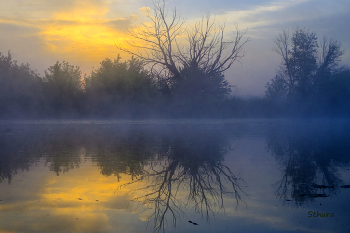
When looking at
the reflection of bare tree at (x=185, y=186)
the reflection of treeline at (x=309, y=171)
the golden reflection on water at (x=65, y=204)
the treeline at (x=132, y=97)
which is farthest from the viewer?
the treeline at (x=132, y=97)

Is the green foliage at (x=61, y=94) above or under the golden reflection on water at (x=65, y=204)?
above

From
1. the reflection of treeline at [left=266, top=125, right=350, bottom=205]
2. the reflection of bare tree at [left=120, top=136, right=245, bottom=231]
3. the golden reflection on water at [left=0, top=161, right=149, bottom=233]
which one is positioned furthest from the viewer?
the reflection of treeline at [left=266, top=125, right=350, bottom=205]

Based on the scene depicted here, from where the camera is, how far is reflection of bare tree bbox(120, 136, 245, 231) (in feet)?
14.4

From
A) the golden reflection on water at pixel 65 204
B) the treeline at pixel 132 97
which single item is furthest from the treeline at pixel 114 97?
the golden reflection on water at pixel 65 204

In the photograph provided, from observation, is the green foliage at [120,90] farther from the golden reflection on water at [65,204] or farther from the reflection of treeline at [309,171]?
the golden reflection on water at [65,204]

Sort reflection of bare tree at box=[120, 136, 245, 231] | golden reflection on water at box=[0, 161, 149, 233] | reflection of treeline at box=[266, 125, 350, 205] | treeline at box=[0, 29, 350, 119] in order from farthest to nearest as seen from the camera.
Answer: treeline at box=[0, 29, 350, 119]
reflection of treeline at box=[266, 125, 350, 205]
reflection of bare tree at box=[120, 136, 245, 231]
golden reflection on water at box=[0, 161, 149, 233]

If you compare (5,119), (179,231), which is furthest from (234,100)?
(179,231)

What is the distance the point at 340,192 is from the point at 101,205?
11.8 feet

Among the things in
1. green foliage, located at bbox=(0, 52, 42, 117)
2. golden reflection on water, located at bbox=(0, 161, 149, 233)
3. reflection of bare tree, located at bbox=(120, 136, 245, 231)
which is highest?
green foliage, located at bbox=(0, 52, 42, 117)

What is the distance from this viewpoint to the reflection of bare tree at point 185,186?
4379 millimetres

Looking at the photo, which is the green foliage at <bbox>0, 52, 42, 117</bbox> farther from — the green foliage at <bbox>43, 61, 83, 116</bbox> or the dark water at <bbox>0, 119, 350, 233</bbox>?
the dark water at <bbox>0, 119, 350, 233</bbox>

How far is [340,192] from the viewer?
508cm

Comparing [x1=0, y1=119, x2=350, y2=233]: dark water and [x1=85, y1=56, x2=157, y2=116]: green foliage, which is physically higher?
[x1=85, y1=56, x2=157, y2=116]: green foliage

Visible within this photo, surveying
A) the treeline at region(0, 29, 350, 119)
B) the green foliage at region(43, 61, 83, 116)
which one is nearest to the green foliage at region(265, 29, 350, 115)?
the treeline at region(0, 29, 350, 119)
